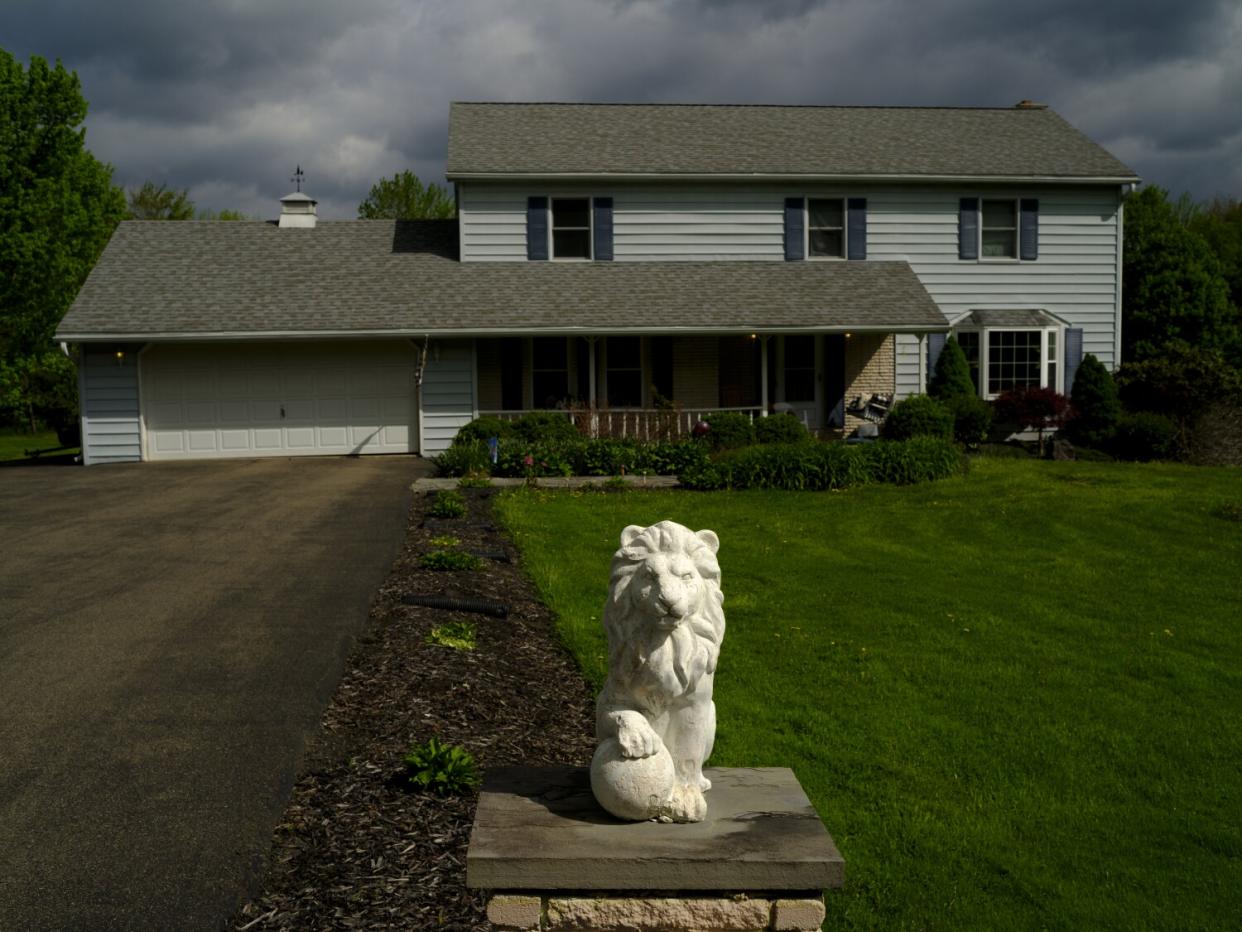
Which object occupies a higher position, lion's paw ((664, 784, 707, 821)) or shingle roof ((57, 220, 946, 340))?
shingle roof ((57, 220, 946, 340))

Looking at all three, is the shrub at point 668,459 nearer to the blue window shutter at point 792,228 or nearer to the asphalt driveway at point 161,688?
the asphalt driveway at point 161,688

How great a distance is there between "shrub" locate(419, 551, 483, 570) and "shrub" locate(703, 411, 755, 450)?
951cm

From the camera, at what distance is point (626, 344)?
23922 millimetres

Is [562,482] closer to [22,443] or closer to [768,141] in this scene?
[768,141]

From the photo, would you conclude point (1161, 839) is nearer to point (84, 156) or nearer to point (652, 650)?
point (652, 650)

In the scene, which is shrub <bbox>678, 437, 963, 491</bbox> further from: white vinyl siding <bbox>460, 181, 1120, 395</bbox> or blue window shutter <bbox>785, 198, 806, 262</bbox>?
blue window shutter <bbox>785, 198, 806, 262</bbox>

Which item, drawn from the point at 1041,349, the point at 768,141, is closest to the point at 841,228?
the point at 768,141

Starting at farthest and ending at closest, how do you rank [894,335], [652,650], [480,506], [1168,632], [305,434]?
[894,335], [305,434], [480,506], [1168,632], [652,650]

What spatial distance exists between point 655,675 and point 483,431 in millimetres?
16586

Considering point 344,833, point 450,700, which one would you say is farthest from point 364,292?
point 344,833

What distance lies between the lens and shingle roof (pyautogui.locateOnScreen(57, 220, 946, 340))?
850 inches

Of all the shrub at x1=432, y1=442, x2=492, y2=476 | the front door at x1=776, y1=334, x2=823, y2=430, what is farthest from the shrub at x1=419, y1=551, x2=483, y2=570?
the front door at x1=776, y1=334, x2=823, y2=430

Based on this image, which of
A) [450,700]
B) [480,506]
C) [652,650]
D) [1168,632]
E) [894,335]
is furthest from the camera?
[894,335]

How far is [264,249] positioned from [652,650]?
2288 cm
